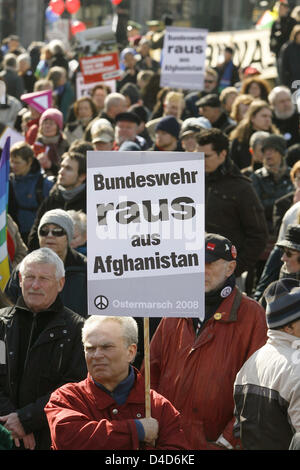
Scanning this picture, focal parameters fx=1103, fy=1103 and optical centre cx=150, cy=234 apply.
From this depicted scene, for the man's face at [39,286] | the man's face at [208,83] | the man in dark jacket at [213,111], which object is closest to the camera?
the man's face at [39,286]

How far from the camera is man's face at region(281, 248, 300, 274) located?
21.5 ft

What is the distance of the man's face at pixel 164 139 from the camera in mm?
10375

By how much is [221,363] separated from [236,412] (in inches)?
19.2

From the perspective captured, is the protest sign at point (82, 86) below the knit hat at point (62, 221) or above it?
below

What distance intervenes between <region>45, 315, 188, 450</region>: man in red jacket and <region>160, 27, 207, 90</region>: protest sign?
9221 millimetres

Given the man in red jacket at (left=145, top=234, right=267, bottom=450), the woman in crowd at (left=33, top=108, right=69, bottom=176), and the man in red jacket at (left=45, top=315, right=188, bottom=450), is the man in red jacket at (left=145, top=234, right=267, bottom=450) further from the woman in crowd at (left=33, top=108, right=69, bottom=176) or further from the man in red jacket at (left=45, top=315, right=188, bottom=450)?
the woman in crowd at (left=33, top=108, right=69, bottom=176)

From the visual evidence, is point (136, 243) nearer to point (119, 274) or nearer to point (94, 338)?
point (119, 274)

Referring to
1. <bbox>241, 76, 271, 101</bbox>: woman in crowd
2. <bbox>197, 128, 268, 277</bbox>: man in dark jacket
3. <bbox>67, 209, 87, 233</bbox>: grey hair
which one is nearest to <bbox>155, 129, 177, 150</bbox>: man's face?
<bbox>197, 128, 268, 277</bbox>: man in dark jacket

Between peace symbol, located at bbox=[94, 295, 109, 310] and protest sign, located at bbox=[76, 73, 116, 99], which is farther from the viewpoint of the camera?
protest sign, located at bbox=[76, 73, 116, 99]

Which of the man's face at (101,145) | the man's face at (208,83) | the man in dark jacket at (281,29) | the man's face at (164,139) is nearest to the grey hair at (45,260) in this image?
the man's face at (101,145)

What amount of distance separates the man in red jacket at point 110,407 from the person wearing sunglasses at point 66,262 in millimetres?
1719

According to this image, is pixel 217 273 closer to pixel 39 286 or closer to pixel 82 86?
pixel 39 286

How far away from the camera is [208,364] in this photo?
5.36 meters

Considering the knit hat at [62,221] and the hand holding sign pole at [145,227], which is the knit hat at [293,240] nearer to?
the knit hat at [62,221]
